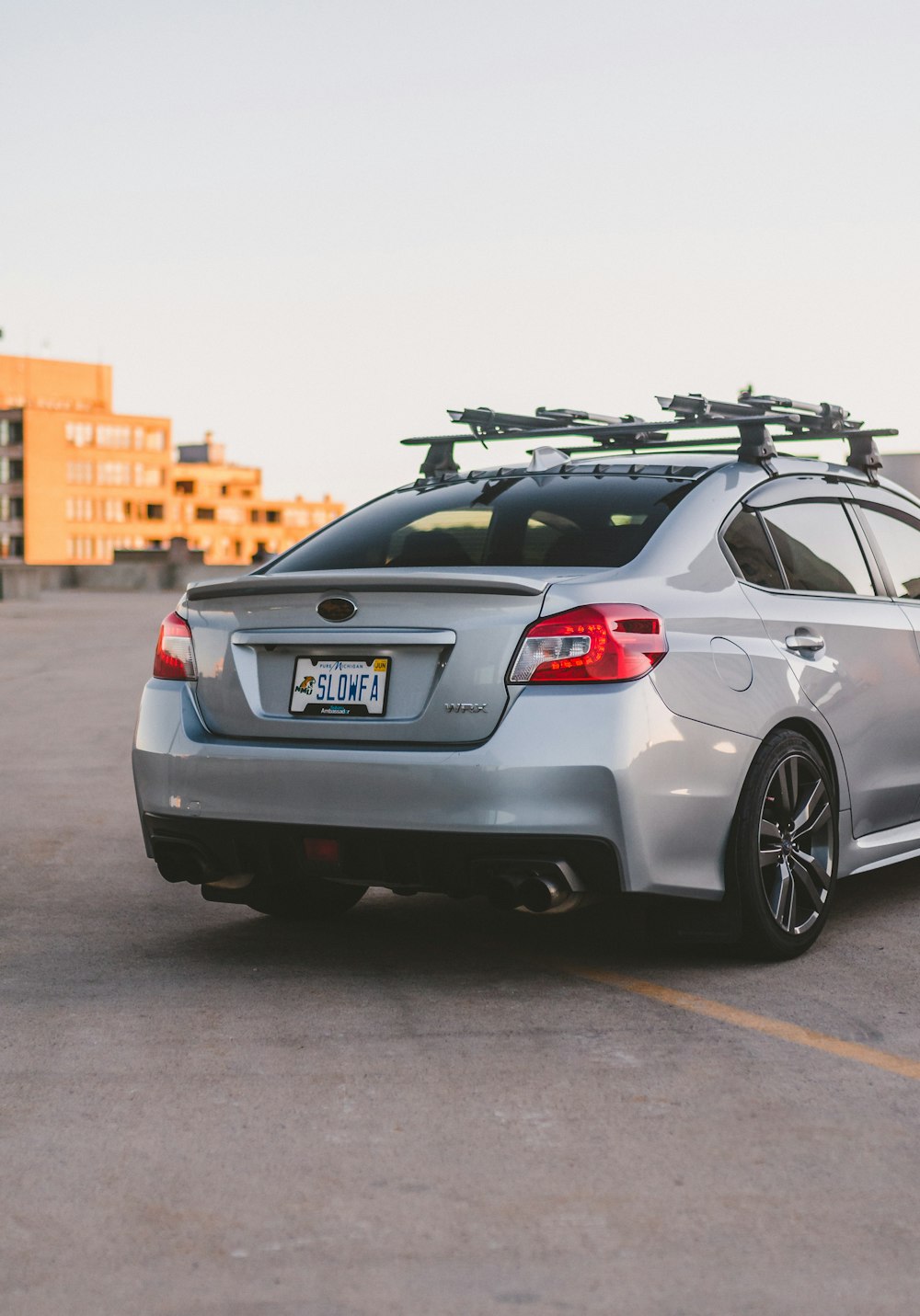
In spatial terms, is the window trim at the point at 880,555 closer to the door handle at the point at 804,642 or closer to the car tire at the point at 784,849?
the door handle at the point at 804,642

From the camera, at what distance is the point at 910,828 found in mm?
6438

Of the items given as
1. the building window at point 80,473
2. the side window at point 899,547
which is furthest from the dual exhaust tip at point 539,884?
the building window at point 80,473

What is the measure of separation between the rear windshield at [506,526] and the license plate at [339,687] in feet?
1.71

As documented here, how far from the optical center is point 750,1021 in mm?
4801

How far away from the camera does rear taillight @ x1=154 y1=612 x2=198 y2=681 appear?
548cm

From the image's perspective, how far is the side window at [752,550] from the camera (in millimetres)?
5605

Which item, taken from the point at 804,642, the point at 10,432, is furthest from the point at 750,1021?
the point at 10,432

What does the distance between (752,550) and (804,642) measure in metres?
0.35

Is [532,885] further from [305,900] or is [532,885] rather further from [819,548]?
[819,548]

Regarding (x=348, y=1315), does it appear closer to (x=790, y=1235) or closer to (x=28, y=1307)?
(x=28, y=1307)

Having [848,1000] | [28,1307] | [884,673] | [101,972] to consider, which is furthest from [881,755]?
[28,1307]

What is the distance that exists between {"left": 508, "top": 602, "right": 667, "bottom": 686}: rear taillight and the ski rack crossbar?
52.7 inches

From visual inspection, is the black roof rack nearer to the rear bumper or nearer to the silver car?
the silver car

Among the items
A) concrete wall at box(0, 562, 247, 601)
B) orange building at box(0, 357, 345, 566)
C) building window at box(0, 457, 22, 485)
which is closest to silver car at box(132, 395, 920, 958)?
concrete wall at box(0, 562, 247, 601)
